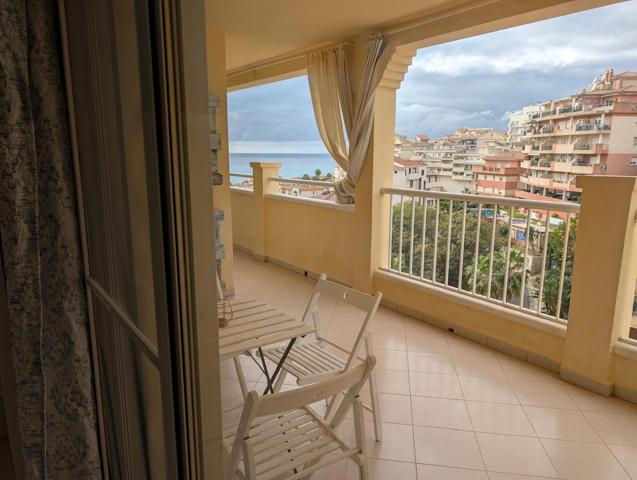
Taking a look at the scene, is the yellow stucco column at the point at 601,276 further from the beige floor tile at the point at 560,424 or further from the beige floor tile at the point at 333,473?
the beige floor tile at the point at 333,473

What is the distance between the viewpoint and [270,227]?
580cm

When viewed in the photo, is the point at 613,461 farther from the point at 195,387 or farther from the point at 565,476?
the point at 195,387

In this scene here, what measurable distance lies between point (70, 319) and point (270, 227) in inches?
177

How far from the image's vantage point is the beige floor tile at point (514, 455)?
200 centimetres

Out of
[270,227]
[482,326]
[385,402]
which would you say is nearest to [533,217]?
[482,326]

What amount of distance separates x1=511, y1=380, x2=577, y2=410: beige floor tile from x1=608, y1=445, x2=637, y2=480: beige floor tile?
362 millimetres

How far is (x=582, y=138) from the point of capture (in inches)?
120

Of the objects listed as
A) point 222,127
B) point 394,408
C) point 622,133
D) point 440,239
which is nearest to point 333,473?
point 394,408

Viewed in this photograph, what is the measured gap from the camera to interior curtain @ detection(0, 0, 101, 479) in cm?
117

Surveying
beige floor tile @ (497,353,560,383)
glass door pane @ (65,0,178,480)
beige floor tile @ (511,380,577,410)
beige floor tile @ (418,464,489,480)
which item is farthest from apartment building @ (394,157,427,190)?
glass door pane @ (65,0,178,480)

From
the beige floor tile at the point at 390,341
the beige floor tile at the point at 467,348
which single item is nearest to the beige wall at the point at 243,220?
the beige floor tile at the point at 390,341

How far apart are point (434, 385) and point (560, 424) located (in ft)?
2.34

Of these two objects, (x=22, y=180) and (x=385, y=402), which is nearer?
(x=22, y=180)

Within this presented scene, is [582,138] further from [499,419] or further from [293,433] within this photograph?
[293,433]
